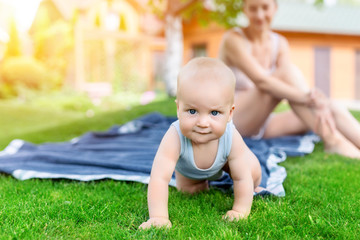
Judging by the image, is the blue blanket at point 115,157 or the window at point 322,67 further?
the window at point 322,67

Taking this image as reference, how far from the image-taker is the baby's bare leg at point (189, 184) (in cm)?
270

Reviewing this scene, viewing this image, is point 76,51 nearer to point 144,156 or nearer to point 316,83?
point 316,83

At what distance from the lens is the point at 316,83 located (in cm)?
1697

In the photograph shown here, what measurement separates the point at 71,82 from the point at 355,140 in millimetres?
14950

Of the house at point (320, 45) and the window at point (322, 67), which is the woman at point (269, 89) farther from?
the window at point (322, 67)

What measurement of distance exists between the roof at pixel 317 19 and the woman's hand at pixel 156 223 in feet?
48.3

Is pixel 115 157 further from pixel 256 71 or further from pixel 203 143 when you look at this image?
pixel 203 143

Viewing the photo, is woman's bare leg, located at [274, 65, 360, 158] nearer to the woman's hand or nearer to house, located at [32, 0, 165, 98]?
the woman's hand

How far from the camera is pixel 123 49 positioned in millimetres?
17656

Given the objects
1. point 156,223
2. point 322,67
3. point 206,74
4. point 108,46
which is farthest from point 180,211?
point 322,67

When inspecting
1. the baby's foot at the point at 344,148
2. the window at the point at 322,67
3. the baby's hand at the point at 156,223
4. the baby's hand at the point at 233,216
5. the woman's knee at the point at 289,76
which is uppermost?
the woman's knee at the point at 289,76

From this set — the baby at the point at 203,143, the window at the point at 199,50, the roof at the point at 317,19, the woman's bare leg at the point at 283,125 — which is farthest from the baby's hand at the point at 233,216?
the window at the point at 199,50

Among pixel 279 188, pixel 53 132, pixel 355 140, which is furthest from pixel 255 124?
pixel 53 132

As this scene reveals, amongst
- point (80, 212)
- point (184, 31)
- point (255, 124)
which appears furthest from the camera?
point (184, 31)
